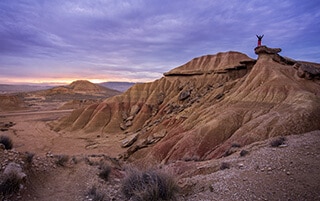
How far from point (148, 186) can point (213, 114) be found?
17.8m

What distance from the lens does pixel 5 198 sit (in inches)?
244

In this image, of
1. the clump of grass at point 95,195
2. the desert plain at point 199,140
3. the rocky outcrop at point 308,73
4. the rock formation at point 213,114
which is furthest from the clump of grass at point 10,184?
the rocky outcrop at point 308,73

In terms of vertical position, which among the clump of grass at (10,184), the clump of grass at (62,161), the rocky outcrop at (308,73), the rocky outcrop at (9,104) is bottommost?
the rocky outcrop at (9,104)

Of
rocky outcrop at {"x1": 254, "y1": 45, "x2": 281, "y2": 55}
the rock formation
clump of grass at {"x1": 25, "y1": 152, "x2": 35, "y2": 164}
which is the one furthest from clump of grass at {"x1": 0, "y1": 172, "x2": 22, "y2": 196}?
rocky outcrop at {"x1": 254, "y1": 45, "x2": 281, "y2": 55}

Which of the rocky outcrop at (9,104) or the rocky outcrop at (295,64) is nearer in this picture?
the rocky outcrop at (295,64)

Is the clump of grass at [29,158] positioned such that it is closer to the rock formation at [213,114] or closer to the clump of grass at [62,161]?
the clump of grass at [62,161]

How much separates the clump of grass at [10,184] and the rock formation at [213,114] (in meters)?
11.5

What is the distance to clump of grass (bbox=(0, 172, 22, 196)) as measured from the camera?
6.31 m

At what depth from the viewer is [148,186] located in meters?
6.27

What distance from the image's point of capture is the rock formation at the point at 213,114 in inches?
668

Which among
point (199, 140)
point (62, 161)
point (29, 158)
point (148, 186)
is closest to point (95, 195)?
point (148, 186)

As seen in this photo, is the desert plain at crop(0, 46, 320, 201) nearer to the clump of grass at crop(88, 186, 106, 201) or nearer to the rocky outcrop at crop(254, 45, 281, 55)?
the clump of grass at crop(88, 186, 106, 201)

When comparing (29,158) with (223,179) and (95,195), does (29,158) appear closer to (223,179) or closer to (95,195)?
(95,195)

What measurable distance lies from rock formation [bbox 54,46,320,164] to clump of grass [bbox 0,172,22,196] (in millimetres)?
11543
